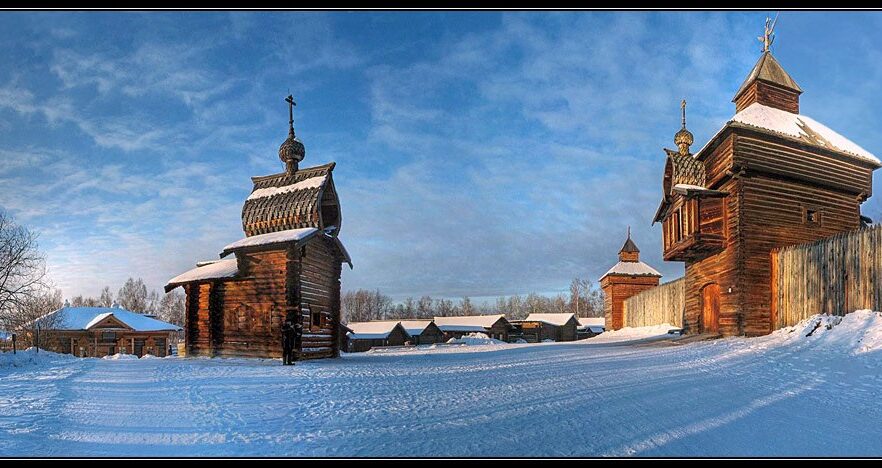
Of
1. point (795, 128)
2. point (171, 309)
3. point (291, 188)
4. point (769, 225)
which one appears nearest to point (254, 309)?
point (291, 188)

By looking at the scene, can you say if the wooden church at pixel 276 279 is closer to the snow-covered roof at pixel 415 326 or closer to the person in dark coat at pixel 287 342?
the person in dark coat at pixel 287 342

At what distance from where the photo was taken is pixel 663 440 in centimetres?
616

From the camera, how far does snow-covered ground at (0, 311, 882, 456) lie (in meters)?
6.15

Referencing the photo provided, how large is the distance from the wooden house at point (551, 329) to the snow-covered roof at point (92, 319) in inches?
2011

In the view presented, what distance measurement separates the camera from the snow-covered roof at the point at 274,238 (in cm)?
2058

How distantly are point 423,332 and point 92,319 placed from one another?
37761 mm

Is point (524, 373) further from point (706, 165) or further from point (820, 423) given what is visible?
point (706, 165)

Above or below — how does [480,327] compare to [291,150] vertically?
below

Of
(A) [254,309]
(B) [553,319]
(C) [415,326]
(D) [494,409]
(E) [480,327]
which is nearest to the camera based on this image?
(D) [494,409]

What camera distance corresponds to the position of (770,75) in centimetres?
2464

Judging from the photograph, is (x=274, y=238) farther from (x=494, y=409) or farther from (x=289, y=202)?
(x=494, y=409)

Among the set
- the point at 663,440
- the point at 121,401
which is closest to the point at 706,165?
the point at 663,440

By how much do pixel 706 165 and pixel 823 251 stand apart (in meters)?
7.73

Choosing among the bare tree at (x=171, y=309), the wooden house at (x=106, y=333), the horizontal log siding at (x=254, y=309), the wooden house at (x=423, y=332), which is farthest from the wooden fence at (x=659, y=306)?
the bare tree at (x=171, y=309)
